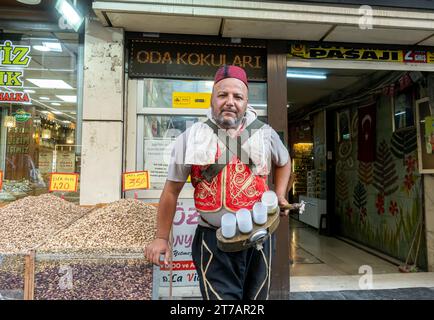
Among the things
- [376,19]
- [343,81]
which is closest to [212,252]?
[376,19]

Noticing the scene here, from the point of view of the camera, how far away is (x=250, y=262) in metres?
1.69

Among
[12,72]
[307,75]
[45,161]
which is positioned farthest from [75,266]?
[307,75]

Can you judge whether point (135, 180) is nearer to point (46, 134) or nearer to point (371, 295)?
point (46, 134)

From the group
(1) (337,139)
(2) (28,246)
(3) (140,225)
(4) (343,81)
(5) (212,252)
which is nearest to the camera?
(5) (212,252)

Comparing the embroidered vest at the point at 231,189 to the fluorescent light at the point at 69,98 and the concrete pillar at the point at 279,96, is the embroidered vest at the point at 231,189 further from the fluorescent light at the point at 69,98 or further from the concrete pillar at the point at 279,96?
the fluorescent light at the point at 69,98

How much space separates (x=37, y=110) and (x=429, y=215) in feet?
17.9

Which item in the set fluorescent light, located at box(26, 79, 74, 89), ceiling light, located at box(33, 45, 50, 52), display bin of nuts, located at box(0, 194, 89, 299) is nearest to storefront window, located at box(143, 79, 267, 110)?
fluorescent light, located at box(26, 79, 74, 89)

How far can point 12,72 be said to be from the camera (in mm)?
3631

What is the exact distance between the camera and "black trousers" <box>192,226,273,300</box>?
5.26ft

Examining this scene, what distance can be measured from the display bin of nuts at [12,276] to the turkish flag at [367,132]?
5858 millimetres

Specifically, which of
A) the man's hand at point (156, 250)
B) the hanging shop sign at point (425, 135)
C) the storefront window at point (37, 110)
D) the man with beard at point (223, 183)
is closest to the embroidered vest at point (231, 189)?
the man with beard at point (223, 183)

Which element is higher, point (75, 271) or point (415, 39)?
point (415, 39)

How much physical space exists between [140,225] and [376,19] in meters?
3.21
